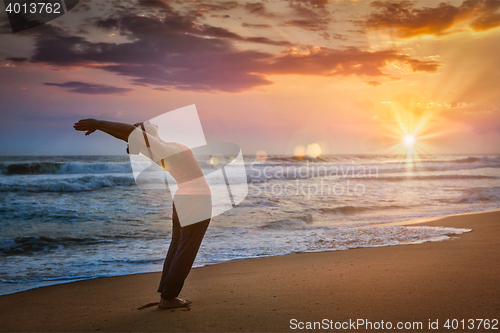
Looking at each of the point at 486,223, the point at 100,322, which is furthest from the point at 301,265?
the point at 486,223

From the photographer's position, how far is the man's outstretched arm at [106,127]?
7.97 ft

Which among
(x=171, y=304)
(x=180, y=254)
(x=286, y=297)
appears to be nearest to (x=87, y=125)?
(x=180, y=254)

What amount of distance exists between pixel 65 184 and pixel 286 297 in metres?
19.7

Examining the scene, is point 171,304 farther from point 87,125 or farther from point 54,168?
point 54,168

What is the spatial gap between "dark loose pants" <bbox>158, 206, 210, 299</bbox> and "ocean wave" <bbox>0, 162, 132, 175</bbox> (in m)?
27.4

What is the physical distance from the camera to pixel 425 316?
2.89 m

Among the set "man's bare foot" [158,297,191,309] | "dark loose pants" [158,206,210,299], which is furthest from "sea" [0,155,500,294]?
"dark loose pants" [158,206,210,299]

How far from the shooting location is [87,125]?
2439 millimetres

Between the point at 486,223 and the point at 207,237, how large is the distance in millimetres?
6542

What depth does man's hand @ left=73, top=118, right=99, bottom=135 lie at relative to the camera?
7.91 ft

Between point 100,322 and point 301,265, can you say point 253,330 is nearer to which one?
point 100,322

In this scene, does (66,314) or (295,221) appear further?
(295,221)

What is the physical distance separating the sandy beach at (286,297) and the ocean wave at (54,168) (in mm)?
26360

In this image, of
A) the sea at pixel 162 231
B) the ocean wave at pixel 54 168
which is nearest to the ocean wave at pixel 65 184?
the sea at pixel 162 231
